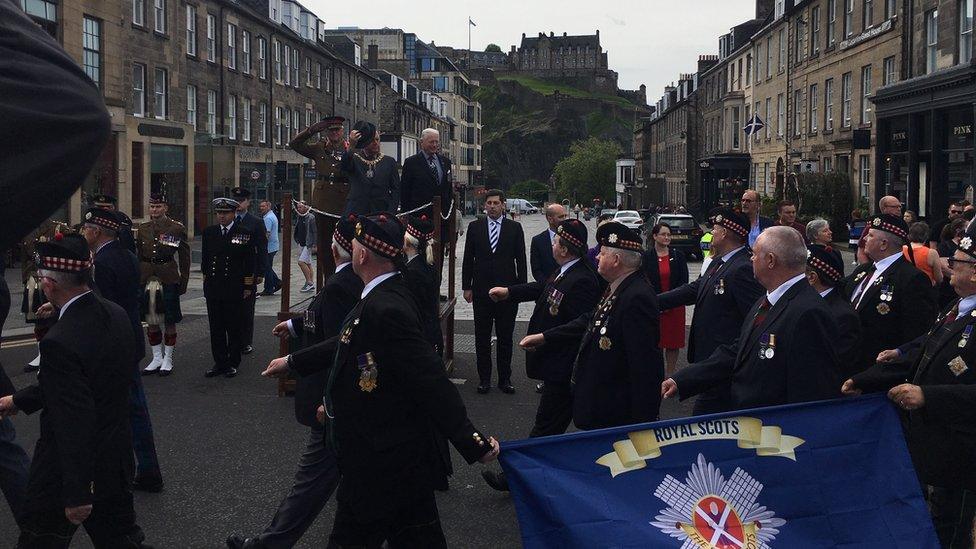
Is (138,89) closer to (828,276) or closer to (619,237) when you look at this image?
(619,237)

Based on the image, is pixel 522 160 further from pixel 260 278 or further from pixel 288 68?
pixel 260 278

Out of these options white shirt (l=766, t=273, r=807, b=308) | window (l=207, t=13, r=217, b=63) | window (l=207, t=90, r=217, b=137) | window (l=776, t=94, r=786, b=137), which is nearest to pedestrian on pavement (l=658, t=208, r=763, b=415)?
white shirt (l=766, t=273, r=807, b=308)

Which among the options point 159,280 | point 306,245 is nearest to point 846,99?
point 306,245

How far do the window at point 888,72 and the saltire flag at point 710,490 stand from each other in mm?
30564

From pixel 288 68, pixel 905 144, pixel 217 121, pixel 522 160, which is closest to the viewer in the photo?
pixel 905 144

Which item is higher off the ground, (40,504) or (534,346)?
(534,346)

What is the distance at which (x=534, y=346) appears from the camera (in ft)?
23.6

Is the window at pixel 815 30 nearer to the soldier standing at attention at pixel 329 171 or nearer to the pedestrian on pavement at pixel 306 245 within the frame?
the pedestrian on pavement at pixel 306 245

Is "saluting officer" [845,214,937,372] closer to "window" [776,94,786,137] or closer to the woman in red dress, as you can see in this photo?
the woman in red dress

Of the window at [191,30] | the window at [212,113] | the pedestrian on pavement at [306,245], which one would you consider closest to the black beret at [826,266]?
the pedestrian on pavement at [306,245]

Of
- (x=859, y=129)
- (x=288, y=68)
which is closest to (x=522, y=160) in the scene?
(x=288, y=68)

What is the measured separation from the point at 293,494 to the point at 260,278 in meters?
7.42

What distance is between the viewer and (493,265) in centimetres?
1199

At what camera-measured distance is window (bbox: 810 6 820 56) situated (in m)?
40.6
